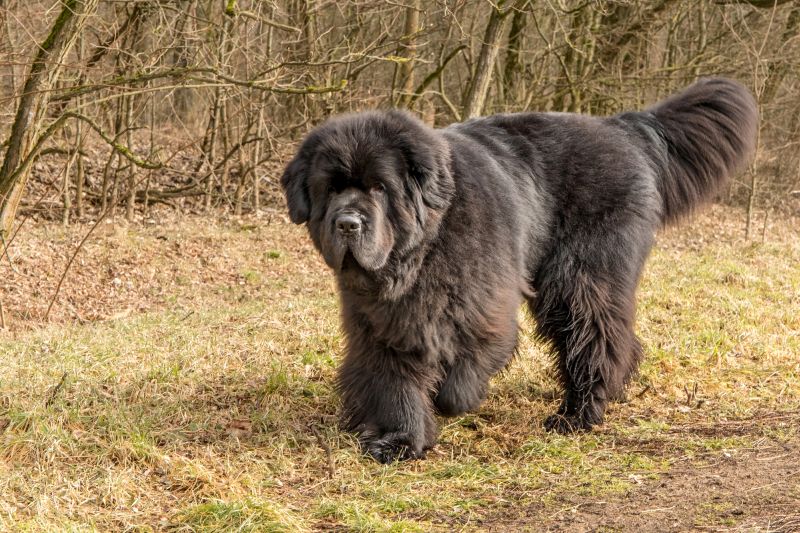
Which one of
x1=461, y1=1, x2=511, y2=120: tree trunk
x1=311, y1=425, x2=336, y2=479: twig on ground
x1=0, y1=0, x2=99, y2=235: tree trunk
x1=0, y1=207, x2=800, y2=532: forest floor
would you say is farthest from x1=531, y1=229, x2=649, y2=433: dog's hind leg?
x1=461, y1=1, x2=511, y2=120: tree trunk

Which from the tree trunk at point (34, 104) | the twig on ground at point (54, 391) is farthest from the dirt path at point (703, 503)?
the tree trunk at point (34, 104)

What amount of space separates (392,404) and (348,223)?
1087mm

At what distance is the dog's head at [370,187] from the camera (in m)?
4.48

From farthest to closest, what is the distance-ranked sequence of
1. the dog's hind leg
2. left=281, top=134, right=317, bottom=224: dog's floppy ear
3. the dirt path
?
the dog's hind leg < left=281, top=134, right=317, bottom=224: dog's floppy ear < the dirt path

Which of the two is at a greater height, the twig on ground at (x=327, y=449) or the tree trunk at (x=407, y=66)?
the tree trunk at (x=407, y=66)

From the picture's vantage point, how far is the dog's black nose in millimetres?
4367

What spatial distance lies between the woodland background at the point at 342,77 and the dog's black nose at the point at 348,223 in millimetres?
5764

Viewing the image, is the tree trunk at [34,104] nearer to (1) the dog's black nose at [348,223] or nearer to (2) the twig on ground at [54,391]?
(2) the twig on ground at [54,391]

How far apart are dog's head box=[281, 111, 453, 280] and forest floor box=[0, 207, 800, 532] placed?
43.8 inches

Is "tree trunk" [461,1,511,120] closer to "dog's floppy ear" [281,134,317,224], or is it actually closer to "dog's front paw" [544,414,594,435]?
"dog's front paw" [544,414,594,435]

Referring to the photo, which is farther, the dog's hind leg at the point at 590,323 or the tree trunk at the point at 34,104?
the tree trunk at the point at 34,104

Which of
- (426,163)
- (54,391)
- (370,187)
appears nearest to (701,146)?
(426,163)

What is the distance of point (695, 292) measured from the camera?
8.21 m

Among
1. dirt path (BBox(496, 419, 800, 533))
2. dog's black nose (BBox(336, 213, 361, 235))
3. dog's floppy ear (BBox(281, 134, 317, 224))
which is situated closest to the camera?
dirt path (BBox(496, 419, 800, 533))
